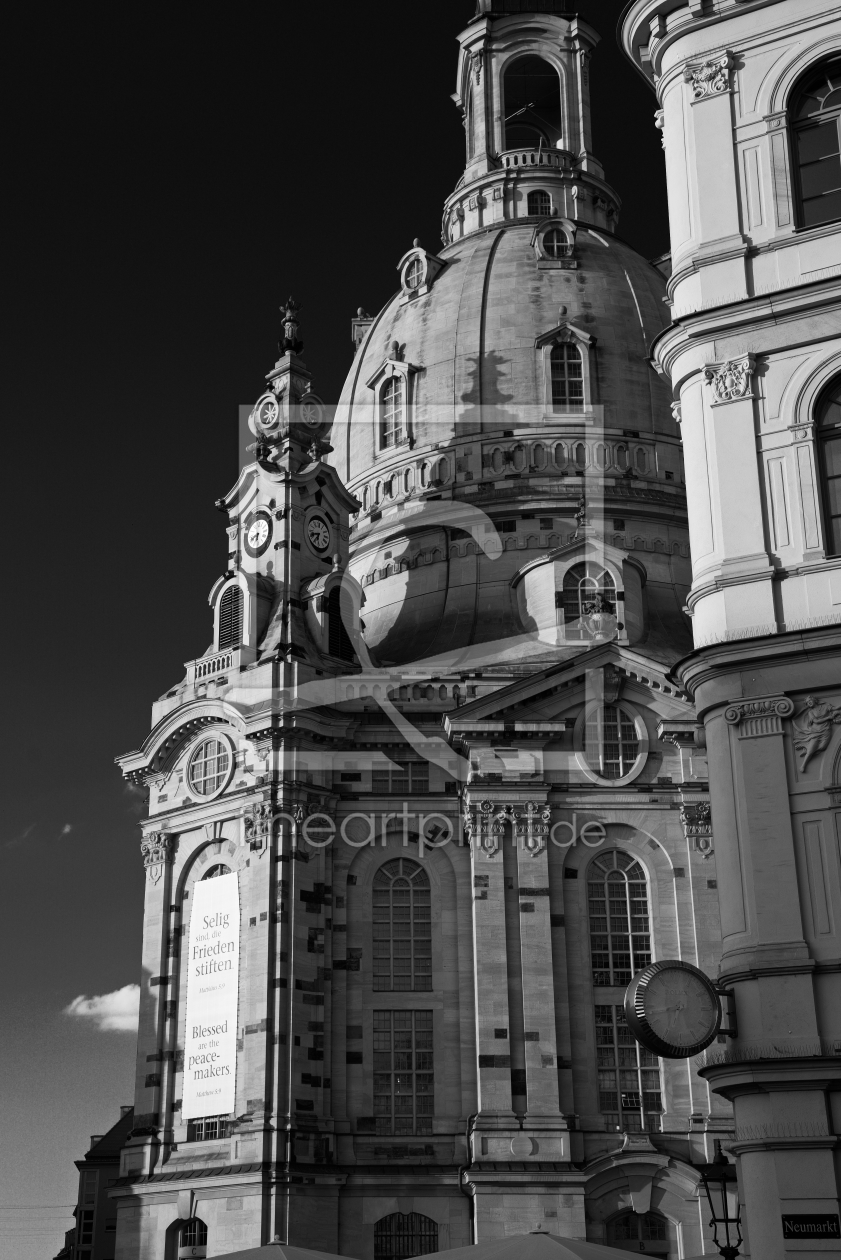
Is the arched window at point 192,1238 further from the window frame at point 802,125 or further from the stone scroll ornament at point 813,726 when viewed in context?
the window frame at point 802,125

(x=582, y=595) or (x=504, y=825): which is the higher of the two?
(x=582, y=595)

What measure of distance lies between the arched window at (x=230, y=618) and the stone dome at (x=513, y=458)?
6144 mm

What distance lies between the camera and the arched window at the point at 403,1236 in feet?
147

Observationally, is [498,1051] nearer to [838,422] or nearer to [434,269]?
[838,422]

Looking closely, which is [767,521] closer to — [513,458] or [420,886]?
[420,886]

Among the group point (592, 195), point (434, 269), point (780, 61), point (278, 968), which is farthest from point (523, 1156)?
point (592, 195)

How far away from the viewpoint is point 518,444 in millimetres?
60938

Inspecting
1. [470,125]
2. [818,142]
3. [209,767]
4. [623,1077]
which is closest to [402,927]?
[623,1077]

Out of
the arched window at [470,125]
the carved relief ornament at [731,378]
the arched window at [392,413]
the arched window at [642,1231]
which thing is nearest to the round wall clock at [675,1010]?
the carved relief ornament at [731,378]

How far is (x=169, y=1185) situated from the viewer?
46.2 metres

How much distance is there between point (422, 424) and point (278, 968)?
81.8ft

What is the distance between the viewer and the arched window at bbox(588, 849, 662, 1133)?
151ft

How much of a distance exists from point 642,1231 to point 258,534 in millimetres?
24540

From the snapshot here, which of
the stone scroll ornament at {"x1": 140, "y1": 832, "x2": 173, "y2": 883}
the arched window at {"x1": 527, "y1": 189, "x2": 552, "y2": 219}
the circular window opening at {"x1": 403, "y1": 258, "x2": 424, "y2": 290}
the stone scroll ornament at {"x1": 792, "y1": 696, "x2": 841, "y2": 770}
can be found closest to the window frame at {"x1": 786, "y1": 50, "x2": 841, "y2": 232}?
the stone scroll ornament at {"x1": 792, "y1": 696, "x2": 841, "y2": 770}
